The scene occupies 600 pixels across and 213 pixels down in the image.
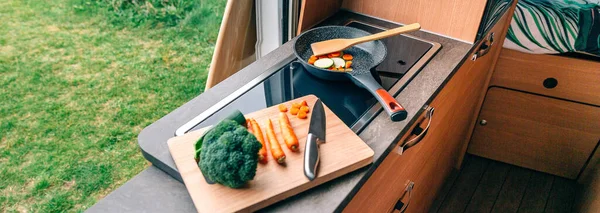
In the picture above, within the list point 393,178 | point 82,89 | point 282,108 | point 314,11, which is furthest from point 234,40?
point 82,89

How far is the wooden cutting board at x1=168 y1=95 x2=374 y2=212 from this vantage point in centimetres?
66

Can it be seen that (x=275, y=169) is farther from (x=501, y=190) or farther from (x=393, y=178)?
(x=501, y=190)

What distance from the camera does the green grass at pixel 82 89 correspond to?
156cm

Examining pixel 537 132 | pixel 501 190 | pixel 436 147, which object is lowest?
pixel 501 190

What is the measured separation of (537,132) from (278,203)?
4.98 feet

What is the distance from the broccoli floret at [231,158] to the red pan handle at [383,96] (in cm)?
32

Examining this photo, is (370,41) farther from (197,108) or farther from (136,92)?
(136,92)

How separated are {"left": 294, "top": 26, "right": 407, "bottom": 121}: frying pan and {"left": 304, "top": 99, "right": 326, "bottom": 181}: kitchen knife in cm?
13

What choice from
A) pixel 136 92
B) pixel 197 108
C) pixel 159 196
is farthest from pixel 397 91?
pixel 136 92

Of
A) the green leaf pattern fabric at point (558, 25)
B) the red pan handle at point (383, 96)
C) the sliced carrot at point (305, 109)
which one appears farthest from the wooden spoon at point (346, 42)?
the green leaf pattern fabric at point (558, 25)

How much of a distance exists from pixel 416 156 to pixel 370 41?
0.33 m

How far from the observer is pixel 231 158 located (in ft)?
2.06

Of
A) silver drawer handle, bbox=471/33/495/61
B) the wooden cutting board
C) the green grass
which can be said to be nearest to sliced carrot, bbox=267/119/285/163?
the wooden cutting board

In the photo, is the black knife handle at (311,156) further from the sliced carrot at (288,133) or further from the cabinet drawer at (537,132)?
the cabinet drawer at (537,132)
